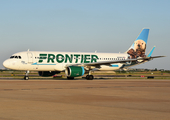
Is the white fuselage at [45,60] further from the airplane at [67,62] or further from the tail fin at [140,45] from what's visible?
the tail fin at [140,45]

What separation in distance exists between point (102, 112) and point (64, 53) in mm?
30839

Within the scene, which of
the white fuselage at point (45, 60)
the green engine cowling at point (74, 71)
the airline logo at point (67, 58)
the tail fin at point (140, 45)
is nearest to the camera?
the green engine cowling at point (74, 71)

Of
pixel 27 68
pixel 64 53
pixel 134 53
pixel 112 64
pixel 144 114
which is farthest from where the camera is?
pixel 134 53

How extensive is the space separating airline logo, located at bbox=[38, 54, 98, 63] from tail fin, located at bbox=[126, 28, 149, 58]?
8.55 m

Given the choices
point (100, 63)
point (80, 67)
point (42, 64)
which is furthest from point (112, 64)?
point (42, 64)

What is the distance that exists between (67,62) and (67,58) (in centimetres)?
62

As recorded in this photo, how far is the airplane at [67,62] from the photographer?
37719 mm

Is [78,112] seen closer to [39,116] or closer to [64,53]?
[39,116]

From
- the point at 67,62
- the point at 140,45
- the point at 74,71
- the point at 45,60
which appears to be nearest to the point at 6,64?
the point at 45,60

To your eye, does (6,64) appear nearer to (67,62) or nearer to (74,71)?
(67,62)

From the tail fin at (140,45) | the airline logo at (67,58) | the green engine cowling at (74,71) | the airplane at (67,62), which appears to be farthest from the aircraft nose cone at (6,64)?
the tail fin at (140,45)

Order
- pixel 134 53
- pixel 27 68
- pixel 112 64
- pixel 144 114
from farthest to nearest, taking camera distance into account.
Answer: pixel 134 53 < pixel 112 64 < pixel 27 68 < pixel 144 114

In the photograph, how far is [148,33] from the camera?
49.3 m

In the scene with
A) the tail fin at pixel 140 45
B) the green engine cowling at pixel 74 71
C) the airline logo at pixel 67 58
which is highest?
the tail fin at pixel 140 45
